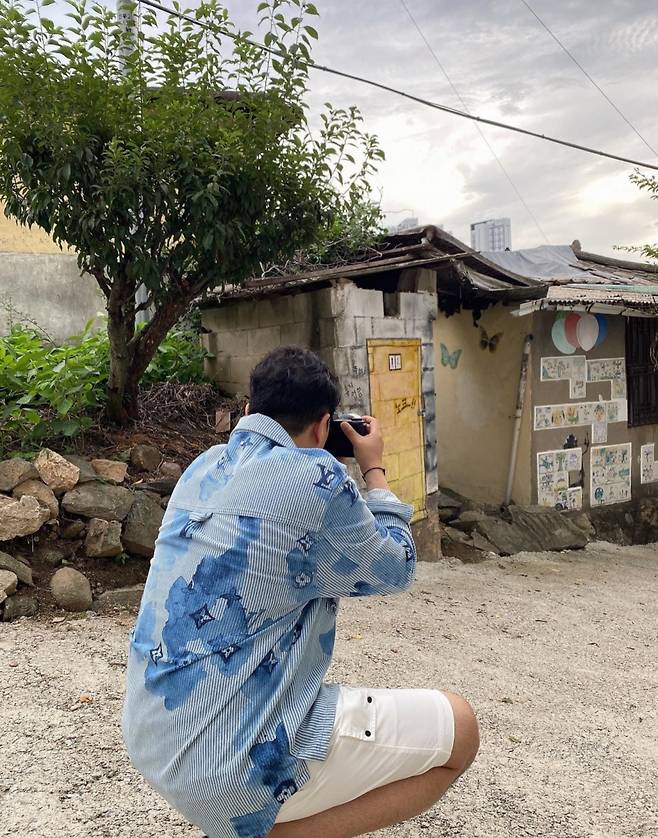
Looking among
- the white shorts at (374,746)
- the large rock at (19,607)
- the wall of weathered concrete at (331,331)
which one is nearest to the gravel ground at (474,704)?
the large rock at (19,607)

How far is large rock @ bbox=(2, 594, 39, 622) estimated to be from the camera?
412cm

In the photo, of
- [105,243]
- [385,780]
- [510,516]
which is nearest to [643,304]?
[510,516]

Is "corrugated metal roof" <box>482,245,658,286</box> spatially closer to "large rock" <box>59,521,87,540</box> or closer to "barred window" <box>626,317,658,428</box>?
"barred window" <box>626,317,658,428</box>

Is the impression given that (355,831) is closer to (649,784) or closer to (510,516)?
(649,784)

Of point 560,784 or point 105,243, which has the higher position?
point 105,243

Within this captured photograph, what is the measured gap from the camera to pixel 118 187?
4.44 meters

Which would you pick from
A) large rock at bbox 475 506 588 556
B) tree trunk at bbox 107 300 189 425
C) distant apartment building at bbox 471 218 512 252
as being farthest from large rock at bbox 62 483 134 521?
distant apartment building at bbox 471 218 512 252

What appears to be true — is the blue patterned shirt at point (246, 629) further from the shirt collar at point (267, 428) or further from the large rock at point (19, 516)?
the large rock at point (19, 516)

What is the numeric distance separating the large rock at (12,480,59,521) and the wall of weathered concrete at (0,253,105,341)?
5238 mm

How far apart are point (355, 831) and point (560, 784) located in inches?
60.8

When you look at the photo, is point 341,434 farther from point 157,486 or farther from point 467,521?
point 467,521

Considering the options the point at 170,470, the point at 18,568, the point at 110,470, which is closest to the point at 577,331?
the point at 170,470

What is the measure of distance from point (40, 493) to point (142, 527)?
70cm

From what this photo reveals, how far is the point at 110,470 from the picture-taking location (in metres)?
4.96
